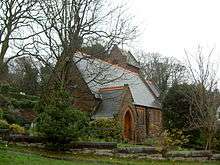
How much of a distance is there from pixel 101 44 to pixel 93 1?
350 centimetres

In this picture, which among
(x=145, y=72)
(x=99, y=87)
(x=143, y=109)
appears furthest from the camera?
(x=145, y=72)

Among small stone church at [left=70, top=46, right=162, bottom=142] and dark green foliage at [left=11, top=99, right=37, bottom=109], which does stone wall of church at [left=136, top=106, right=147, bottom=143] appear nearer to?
small stone church at [left=70, top=46, right=162, bottom=142]

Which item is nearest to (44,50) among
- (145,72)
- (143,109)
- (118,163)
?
(118,163)

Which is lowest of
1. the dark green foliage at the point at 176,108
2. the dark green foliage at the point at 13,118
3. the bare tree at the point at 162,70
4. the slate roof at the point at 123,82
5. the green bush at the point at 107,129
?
the green bush at the point at 107,129

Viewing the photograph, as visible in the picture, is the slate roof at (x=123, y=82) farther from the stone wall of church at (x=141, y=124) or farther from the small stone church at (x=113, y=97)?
the stone wall of church at (x=141, y=124)

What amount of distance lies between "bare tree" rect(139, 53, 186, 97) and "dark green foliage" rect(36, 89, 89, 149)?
4664 cm

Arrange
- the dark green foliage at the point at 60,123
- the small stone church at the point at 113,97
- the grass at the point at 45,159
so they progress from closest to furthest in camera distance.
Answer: the grass at the point at 45,159 → the dark green foliage at the point at 60,123 → the small stone church at the point at 113,97

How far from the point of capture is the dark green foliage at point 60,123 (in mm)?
19578

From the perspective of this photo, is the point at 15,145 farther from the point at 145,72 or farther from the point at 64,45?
the point at 145,72

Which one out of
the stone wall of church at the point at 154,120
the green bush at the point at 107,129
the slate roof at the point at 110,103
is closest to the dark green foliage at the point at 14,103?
the green bush at the point at 107,129

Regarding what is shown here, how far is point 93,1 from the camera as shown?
1168 inches

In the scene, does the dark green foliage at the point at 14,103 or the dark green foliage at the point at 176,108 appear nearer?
the dark green foliage at the point at 14,103

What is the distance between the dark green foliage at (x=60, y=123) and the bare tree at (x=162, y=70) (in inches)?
1836

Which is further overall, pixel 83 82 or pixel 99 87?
pixel 99 87
